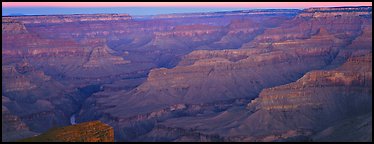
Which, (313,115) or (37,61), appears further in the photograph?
(37,61)

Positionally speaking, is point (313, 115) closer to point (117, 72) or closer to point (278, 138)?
point (278, 138)

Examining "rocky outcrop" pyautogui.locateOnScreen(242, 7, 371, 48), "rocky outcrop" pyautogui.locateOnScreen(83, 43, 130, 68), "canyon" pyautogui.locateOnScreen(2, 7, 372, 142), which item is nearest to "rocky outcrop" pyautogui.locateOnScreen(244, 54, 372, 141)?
"canyon" pyautogui.locateOnScreen(2, 7, 372, 142)

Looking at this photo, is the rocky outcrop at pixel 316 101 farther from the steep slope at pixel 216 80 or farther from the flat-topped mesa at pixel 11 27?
the flat-topped mesa at pixel 11 27

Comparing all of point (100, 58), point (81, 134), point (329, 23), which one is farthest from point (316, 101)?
point (329, 23)

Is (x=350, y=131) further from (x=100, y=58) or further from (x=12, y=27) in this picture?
(x=12, y=27)

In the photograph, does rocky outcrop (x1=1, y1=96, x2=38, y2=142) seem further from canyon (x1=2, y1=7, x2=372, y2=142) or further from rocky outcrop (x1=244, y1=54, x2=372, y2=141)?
rocky outcrop (x1=244, y1=54, x2=372, y2=141)

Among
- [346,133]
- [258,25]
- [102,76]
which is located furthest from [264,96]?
[258,25]
